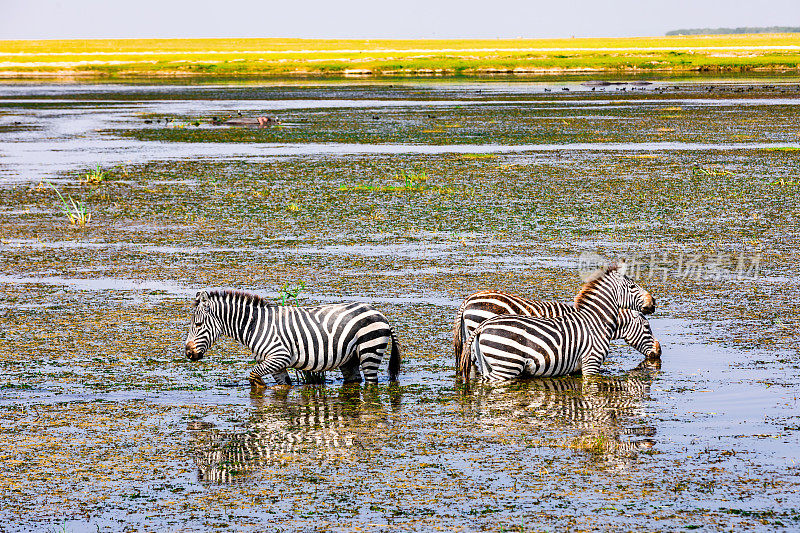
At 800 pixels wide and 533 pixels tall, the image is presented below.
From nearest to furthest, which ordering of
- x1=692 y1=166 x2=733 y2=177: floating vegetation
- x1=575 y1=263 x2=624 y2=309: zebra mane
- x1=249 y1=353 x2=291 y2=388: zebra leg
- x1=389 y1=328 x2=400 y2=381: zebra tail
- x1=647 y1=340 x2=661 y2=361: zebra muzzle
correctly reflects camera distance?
x1=249 y1=353 x2=291 y2=388: zebra leg
x1=389 y1=328 x2=400 y2=381: zebra tail
x1=647 y1=340 x2=661 y2=361: zebra muzzle
x1=575 y1=263 x2=624 y2=309: zebra mane
x1=692 y1=166 x2=733 y2=177: floating vegetation

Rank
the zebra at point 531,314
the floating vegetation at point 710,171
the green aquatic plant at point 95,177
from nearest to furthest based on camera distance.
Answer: the zebra at point 531,314
the floating vegetation at point 710,171
the green aquatic plant at point 95,177

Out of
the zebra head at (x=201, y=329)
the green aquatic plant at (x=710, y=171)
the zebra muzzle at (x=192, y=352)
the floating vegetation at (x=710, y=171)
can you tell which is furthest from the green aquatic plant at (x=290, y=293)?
the floating vegetation at (x=710, y=171)

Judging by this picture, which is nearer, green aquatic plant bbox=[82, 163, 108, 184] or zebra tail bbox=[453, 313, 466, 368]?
zebra tail bbox=[453, 313, 466, 368]

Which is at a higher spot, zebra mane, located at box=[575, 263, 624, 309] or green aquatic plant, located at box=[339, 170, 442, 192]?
green aquatic plant, located at box=[339, 170, 442, 192]

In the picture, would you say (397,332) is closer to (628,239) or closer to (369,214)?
(628,239)

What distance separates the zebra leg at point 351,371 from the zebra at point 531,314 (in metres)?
0.97

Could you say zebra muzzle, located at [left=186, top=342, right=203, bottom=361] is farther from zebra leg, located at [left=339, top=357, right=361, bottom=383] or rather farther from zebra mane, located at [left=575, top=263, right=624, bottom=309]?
zebra mane, located at [left=575, top=263, right=624, bottom=309]

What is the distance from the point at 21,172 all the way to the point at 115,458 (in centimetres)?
2222

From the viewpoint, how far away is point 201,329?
10.7m

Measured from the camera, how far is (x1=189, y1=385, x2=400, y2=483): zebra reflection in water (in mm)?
8469

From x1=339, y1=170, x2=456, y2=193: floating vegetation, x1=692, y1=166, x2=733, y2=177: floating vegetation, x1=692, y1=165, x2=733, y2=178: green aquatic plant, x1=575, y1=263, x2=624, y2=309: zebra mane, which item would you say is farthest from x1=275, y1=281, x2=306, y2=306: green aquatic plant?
x1=692, y1=166, x2=733, y2=177: floating vegetation

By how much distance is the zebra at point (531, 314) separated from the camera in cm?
1102

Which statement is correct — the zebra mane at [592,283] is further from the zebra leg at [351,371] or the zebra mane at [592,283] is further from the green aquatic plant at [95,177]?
the green aquatic plant at [95,177]

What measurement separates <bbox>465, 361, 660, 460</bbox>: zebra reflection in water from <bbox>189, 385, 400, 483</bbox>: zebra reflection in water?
0.93 m
